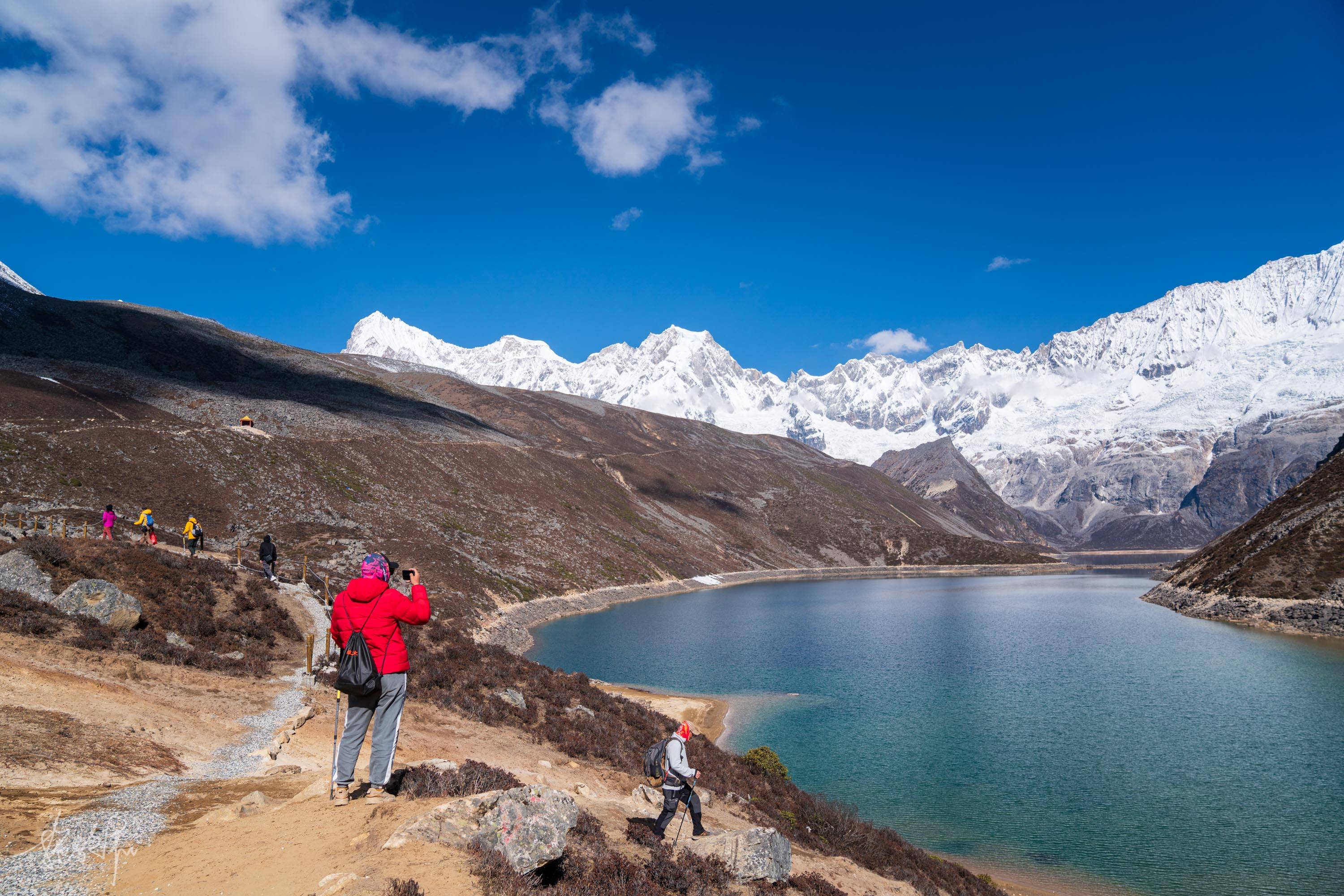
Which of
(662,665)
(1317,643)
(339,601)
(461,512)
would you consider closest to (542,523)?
(461,512)

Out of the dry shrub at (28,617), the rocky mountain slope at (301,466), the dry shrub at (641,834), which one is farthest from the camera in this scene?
the rocky mountain slope at (301,466)

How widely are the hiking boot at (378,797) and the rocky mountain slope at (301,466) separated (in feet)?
179

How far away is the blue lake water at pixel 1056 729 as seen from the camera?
993 inches

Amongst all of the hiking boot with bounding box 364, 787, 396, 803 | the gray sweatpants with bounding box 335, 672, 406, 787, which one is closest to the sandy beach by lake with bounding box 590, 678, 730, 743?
the hiking boot with bounding box 364, 787, 396, 803

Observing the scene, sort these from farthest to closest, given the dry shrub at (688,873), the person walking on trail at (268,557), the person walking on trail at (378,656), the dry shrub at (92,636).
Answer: the person walking on trail at (268,557) < the dry shrub at (92,636) < the dry shrub at (688,873) < the person walking on trail at (378,656)

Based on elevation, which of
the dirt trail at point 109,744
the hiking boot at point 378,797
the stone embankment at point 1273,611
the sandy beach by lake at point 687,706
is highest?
the hiking boot at point 378,797

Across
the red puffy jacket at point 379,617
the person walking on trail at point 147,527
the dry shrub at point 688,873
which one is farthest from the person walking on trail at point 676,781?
the person walking on trail at point 147,527

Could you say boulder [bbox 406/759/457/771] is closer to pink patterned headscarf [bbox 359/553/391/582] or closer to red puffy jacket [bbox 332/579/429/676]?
red puffy jacket [bbox 332/579/429/676]

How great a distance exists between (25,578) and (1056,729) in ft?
155

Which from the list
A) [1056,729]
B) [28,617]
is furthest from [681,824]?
[1056,729]

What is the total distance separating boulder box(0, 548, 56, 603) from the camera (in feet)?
77.0

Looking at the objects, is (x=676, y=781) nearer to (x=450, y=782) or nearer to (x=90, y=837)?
(x=450, y=782)

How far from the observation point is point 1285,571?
8112cm

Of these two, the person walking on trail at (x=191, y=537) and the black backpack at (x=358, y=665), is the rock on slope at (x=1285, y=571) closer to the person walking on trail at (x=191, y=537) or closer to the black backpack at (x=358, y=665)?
the black backpack at (x=358, y=665)
